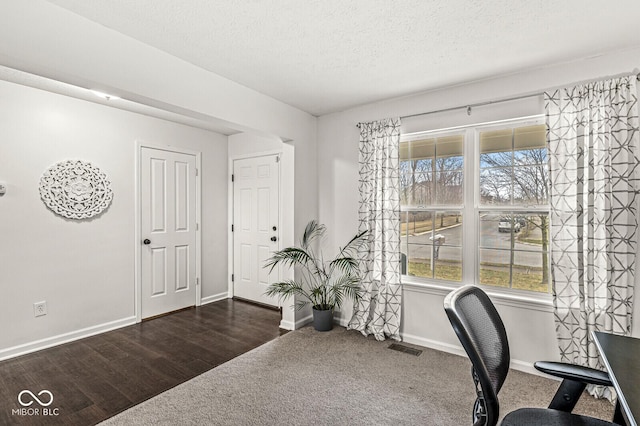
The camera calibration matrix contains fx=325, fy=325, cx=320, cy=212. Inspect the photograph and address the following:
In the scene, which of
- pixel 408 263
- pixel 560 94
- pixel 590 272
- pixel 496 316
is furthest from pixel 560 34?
pixel 408 263

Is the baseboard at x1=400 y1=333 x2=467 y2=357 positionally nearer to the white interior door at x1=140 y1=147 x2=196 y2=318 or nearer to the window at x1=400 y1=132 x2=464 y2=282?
the window at x1=400 y1=132 x2=464 y2=282

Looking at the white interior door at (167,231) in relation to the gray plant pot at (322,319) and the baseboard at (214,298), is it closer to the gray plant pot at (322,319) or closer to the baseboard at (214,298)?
the baseboard at (214,298)

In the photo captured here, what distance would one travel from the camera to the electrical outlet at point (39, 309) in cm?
303

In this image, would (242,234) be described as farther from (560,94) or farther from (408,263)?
(560,94)

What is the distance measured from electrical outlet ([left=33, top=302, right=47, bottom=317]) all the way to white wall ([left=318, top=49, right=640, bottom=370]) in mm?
2885

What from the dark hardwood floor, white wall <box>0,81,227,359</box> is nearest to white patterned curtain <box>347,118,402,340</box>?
the dark hardwood floor

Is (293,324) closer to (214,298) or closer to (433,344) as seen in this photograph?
(433,344)

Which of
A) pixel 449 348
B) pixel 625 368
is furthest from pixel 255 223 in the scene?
pixel 625 368

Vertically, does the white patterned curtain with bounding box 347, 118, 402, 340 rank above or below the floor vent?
above

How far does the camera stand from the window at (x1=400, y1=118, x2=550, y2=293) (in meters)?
2.73

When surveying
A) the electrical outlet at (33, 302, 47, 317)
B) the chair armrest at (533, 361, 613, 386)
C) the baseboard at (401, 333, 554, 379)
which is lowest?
the baseboard at (401, 333, 554, 379)

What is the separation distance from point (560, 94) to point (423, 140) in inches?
44.5

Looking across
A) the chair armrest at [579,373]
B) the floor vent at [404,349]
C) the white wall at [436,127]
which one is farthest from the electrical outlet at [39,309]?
the chair armrest at [579,373]

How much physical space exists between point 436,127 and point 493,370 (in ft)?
7.81
